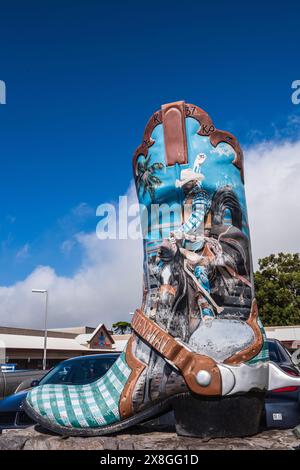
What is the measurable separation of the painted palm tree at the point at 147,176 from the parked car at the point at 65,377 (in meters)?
2.01

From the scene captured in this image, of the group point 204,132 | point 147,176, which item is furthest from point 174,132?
point 147,176

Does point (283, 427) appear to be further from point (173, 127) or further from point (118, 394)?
point (173, 127)

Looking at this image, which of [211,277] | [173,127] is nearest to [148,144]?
[173,127]

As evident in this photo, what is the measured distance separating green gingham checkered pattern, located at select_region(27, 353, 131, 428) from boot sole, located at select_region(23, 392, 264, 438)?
0.20 ft

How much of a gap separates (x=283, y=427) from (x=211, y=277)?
1.39 metres

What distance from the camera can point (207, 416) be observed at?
2.88 metres

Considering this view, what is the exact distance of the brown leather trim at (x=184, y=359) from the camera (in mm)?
2871

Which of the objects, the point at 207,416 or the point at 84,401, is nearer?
the point at 207,416

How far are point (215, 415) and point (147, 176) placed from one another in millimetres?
1647

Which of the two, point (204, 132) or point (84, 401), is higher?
point (204, 132)

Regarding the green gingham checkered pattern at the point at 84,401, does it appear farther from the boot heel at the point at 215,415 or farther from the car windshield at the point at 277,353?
the car windshield at the point at 277,353

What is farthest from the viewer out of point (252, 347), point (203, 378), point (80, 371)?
point (80, 371)

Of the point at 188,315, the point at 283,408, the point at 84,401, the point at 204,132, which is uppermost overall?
the point at 204,132

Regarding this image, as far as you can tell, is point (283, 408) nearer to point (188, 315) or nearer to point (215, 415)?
point (215, 415)
